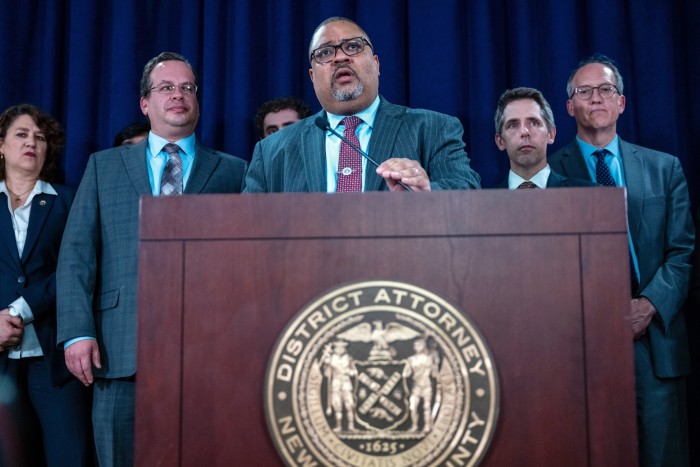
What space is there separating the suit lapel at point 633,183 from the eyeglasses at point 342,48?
99cm

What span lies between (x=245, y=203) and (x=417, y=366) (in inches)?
13.8

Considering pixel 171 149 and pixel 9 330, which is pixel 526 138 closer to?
pixel 171 149

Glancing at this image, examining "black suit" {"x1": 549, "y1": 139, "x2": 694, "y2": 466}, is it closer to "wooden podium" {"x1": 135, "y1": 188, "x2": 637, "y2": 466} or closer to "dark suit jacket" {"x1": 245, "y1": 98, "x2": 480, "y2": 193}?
"dark suit jacket" {"x1": 245, "y1": 98, "x2": 480, "y2": 193}

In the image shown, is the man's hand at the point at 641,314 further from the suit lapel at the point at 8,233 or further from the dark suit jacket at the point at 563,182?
the suit lapel at the point at 8,233

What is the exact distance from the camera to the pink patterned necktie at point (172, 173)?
7.89ft

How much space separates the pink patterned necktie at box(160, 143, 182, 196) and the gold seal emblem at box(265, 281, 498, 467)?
1384mm

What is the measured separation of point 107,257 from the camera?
227 centimetres

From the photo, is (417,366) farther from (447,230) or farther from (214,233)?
(214,233)

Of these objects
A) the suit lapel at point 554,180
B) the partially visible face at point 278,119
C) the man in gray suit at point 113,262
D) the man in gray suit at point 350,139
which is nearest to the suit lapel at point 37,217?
the man in gray suit at point 113,262

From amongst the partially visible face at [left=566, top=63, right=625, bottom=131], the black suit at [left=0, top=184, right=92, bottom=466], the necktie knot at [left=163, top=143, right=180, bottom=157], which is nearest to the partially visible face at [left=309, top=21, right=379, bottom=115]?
the necktie knot at [left=163, top=143, right=180, bottom=157]

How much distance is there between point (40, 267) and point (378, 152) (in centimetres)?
132

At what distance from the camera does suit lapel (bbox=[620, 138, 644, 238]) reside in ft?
8.02

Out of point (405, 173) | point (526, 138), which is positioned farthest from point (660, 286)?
point (405, 173)

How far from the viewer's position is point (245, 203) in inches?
46.6
